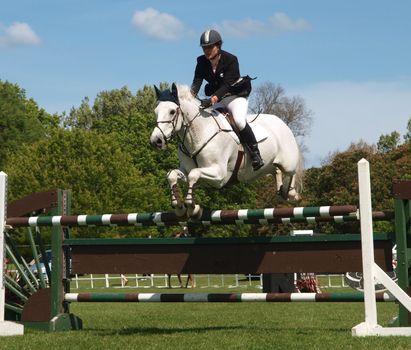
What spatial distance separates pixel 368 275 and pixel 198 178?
195 centimetres

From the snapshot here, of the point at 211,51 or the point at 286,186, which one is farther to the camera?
the point at 286,186

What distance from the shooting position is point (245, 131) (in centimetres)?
908

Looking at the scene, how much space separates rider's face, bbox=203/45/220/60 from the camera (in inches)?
351

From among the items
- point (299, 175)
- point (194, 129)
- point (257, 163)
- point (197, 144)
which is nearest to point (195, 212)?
point (197, 144)

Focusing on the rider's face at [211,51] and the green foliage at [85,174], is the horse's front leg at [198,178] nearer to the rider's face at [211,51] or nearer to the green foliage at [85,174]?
the rider's face at [211,51]

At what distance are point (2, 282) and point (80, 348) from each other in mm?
2125

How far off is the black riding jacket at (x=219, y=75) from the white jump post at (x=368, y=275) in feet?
6.52

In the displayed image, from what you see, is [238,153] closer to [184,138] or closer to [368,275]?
[184,138]

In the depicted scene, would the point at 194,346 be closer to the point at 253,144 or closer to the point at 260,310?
the point at 253,144

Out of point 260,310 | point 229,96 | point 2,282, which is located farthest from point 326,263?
point 260,310

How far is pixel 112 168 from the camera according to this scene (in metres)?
49.8

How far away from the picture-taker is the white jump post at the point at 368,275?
7543mm

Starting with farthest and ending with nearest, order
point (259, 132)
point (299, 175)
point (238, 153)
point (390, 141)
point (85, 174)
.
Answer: point (390, 141)
point (85, 174)
point (299, 175)
point (259, 132)
point (238, 153)

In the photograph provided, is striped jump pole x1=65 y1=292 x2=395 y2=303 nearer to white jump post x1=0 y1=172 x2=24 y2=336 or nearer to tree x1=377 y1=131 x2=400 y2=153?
white jump post x1=0 y1=172 x2=24 y2=336
